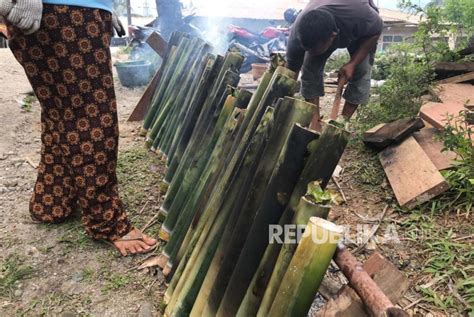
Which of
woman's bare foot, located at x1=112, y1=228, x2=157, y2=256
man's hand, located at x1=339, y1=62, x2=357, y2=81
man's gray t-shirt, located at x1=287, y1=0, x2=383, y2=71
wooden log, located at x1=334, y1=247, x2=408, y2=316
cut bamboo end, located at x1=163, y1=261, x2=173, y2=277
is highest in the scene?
man's gray t-shirt, located at x1=287, y1=0, x2=383, y2=71

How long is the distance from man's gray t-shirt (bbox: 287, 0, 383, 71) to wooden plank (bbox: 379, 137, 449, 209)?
1168 mm

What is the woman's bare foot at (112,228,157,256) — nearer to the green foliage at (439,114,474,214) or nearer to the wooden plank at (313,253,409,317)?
the wooden plank at (313,253,409,317)

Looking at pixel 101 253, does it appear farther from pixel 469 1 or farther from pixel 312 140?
pixel 469 1

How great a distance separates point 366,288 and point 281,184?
1.45 feet

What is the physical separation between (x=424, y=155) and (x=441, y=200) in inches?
17.6

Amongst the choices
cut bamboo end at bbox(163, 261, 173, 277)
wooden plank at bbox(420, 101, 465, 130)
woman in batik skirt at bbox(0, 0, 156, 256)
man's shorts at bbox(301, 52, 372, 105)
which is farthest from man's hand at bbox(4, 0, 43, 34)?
wooden plank at bbox(420, 101, 465, 130)

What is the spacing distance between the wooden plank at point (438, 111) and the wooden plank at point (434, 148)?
8cm

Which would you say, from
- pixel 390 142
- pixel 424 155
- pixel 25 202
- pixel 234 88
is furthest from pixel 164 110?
pixel 424 155

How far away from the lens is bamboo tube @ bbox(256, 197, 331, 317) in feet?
4.00

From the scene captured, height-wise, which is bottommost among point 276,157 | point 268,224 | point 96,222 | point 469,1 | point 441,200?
point 96,222

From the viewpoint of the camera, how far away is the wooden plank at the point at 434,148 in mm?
3076

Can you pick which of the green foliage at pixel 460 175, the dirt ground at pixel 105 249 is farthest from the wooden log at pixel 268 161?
the green foliage at pixel 460 175

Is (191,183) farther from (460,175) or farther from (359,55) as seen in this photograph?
(359,55)

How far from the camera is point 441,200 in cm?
284
